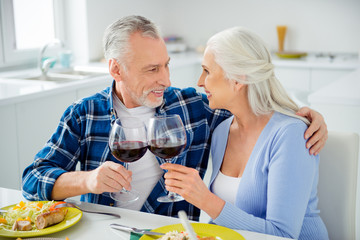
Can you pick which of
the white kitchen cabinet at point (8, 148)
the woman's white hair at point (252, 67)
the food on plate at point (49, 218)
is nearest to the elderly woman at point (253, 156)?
the woman's white hair at point (252, 67)

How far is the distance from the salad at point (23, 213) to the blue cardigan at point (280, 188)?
501mm

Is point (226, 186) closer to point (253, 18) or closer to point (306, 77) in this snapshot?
point (306, 77)

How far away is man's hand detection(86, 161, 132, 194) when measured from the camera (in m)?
1.26

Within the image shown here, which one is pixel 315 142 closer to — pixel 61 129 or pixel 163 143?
pixel 163 143

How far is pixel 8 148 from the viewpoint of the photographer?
2.61 metres

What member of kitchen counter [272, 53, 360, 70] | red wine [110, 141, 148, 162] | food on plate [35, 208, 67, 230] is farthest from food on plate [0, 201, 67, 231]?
kitchen counter [272, 53, 360, 70]

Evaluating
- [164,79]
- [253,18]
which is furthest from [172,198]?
[253,18]

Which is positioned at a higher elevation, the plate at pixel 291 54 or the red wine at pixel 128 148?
the red wine at pixel 128 148

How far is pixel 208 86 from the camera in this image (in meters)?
1.58

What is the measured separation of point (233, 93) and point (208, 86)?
0.30 ft

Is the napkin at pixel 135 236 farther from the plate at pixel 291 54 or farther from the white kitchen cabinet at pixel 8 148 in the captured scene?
the plate at pixel 291 54

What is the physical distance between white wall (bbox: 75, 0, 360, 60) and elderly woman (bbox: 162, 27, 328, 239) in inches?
109

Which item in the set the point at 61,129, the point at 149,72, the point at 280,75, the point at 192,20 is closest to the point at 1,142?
the point at 61,129

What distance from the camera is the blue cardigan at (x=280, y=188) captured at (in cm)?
133
